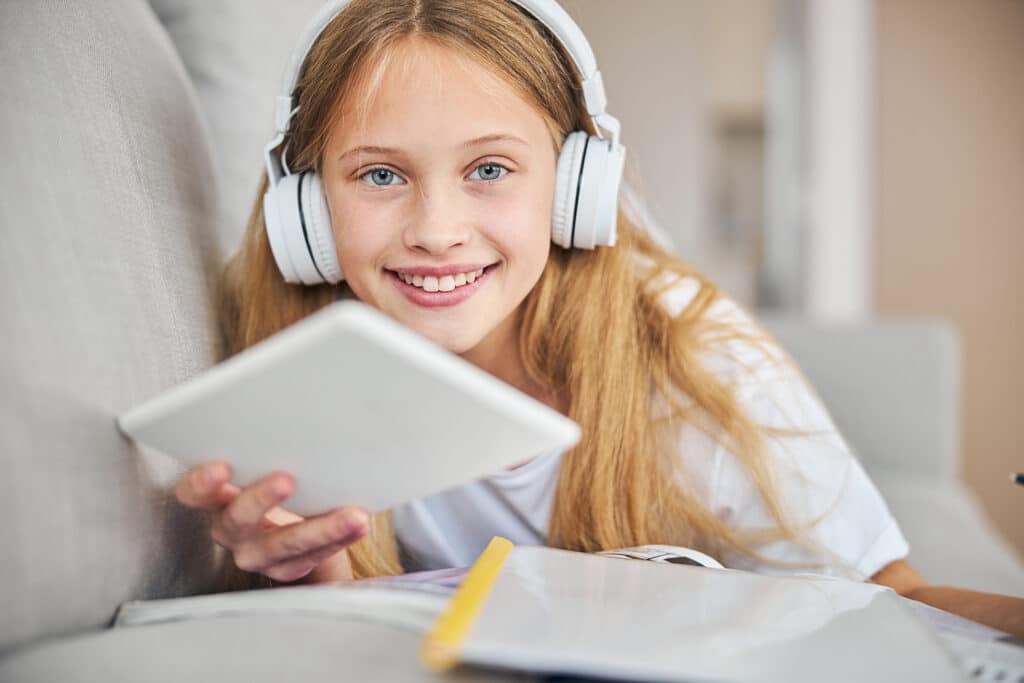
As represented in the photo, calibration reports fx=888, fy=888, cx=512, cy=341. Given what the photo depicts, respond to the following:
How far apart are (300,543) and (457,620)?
0.21 metres

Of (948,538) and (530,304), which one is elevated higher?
(530,304)

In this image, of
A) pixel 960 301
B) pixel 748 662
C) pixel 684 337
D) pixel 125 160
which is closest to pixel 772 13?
pixel 960 301

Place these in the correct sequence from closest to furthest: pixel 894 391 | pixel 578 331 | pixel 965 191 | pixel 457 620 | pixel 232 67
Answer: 1. pixel 457 620
2. pixel 578 331
3. pixel 232 67
4. pixel 894 391
5. pixel 965 191

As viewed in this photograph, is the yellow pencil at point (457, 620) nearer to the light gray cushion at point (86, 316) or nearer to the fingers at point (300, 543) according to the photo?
the fingers at point (300, 543)

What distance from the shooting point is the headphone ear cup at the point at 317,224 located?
765 millimetres

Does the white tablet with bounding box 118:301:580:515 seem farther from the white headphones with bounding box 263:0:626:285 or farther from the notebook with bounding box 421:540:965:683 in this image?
the white headphones with bounding box 263:0:626:285

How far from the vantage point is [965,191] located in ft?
9.43

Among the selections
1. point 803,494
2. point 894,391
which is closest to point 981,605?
point 803,494

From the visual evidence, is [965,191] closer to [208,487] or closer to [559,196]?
[559,196]

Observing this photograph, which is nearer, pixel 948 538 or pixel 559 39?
pixel 559 39

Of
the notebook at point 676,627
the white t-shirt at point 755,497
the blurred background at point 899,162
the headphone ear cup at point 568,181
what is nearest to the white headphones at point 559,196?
the headphone ear cup at point 568,181

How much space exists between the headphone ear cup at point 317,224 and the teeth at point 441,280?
0.06 m

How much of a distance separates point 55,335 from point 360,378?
20cm

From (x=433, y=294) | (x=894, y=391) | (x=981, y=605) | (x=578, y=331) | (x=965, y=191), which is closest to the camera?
(x=981, y=605)
